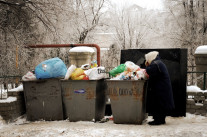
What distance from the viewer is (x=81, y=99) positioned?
4.89 metres

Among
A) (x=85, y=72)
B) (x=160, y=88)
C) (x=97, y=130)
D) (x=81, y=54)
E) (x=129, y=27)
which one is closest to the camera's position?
(x=97, y=130)

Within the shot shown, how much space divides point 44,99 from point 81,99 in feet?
2.88

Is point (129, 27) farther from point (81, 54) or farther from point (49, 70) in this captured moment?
point (49, 70)

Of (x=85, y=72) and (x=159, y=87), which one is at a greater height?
(x=85, y=72)

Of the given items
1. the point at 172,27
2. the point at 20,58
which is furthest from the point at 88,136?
the point at 172,27

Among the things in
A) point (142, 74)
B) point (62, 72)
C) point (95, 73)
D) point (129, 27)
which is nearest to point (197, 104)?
point (142, 74)

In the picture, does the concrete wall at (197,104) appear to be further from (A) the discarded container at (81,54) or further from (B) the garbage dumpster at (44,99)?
(A) the discarded container at (81,54)

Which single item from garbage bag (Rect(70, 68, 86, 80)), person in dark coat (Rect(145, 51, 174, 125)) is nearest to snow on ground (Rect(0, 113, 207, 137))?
person in dark coat (Rect(145, 51, 174, 125))

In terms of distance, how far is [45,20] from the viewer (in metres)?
8.71

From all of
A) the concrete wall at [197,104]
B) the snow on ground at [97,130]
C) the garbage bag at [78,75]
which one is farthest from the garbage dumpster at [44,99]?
the concrete wall at [197,104]

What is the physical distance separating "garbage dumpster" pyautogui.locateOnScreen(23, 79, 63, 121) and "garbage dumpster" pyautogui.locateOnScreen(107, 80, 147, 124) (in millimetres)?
1229

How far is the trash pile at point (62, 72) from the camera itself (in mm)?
4918

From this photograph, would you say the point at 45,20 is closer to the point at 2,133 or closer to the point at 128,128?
the point at 2,133

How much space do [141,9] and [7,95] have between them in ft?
76.6
